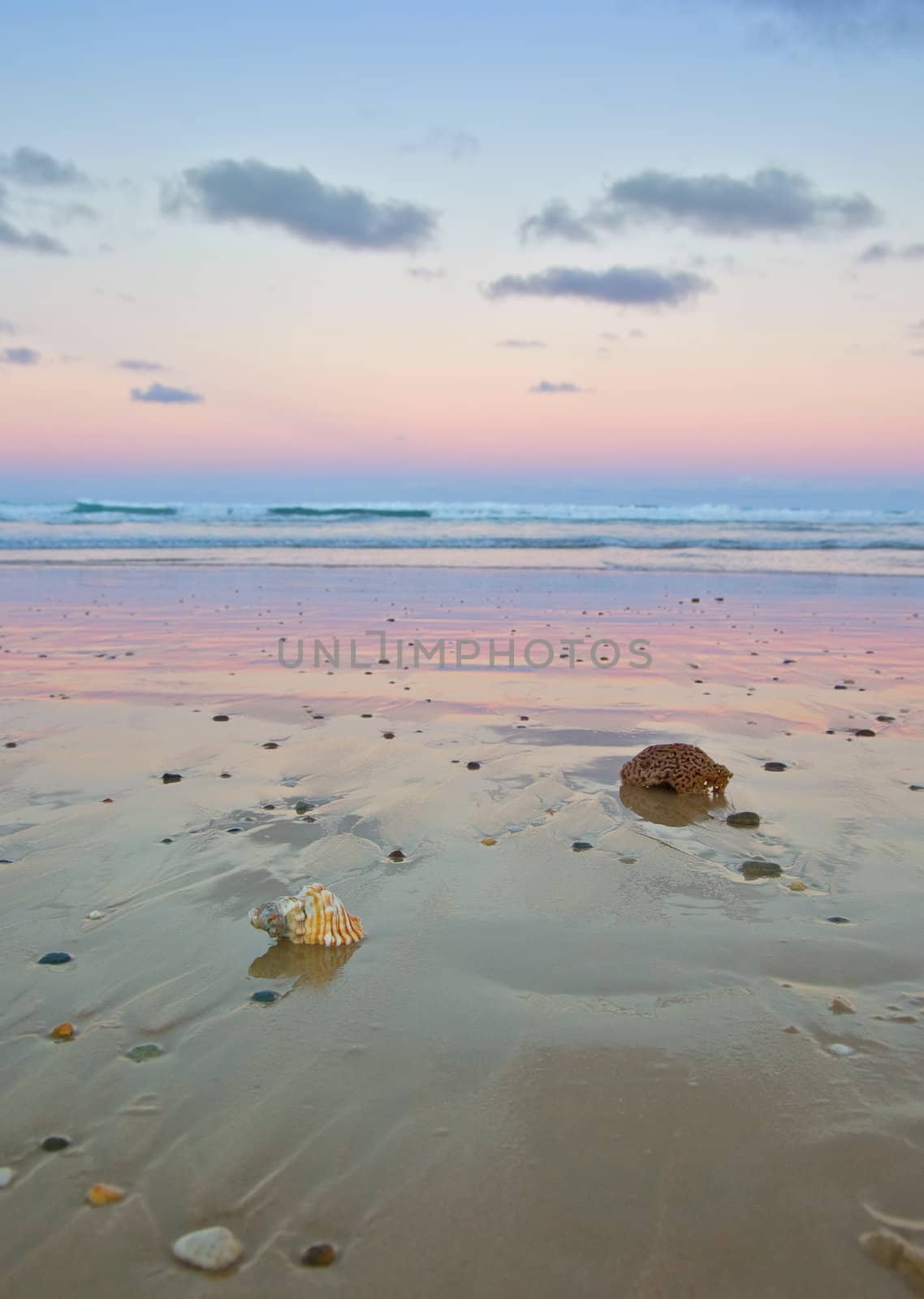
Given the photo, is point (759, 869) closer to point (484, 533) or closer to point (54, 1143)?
point (54, 1143)

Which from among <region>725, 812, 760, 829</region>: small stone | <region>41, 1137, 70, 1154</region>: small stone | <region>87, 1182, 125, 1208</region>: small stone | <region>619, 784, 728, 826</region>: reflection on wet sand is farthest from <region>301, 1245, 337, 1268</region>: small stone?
<region>725, 812, 760, 829</region>: small stone

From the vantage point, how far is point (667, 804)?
4.84 m

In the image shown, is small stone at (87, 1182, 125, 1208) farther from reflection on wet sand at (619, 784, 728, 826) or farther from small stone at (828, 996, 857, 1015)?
reflection on wet sand at (619, 784, 728, 826)

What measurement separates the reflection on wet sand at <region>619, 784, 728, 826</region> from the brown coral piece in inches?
1.5

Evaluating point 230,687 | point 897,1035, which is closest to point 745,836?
point 897,1035

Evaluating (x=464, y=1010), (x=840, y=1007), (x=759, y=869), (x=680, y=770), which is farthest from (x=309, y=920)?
(x=680, y=770)

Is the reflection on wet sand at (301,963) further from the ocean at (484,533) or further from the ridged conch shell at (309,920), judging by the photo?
the ocean at (484,533)

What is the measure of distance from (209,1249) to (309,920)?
1.35m

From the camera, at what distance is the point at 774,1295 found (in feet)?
5.93

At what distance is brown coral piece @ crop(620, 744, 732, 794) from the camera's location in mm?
4969

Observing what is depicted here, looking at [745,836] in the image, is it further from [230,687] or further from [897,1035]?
[230,687]

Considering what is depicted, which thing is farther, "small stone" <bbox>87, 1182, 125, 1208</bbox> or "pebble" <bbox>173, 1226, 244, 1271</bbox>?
"small stone" <bbox>87, 1182, 125, 1208</bbox>

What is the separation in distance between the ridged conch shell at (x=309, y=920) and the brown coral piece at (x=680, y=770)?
2.27m

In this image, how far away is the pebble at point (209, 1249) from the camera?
6.15 feet
